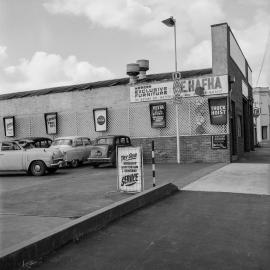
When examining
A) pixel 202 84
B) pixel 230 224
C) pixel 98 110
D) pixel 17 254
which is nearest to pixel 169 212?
pixel 230 224

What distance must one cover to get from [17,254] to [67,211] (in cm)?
315

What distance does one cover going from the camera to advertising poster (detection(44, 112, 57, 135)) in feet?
80.0

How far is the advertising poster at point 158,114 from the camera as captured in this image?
69.6 ft

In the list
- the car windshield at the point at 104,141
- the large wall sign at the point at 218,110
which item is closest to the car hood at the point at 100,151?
the car windshield at the point at 104,141

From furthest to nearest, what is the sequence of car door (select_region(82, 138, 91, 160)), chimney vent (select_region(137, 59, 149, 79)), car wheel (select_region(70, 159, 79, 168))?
chimney vent (select_region(137, 59, 149, 79)) < car door (select_region(82, 138, 91, 160)) < car wheel (select_region(70, 159, 79, 168))

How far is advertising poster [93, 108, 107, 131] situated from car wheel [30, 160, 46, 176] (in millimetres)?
7395

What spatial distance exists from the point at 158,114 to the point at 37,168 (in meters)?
7.70

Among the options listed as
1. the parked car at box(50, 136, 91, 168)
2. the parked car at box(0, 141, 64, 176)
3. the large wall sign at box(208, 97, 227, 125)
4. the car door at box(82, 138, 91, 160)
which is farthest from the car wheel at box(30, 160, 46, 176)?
the large wall sign at box(208, 97, 227, 125)

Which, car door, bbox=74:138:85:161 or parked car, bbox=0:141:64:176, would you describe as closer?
parked car, bbox=0:141:64:176

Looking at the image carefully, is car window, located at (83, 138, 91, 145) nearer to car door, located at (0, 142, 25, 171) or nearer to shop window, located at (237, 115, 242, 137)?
car door, located at (0, 142, 25, 171)

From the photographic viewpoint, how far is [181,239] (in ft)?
19.1

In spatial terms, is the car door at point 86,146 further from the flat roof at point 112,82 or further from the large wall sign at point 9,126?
the large wall sign at point 9,126

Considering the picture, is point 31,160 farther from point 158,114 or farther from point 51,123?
point 51,123

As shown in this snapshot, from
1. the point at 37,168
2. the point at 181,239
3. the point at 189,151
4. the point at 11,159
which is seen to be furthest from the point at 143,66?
the point at 181,239
